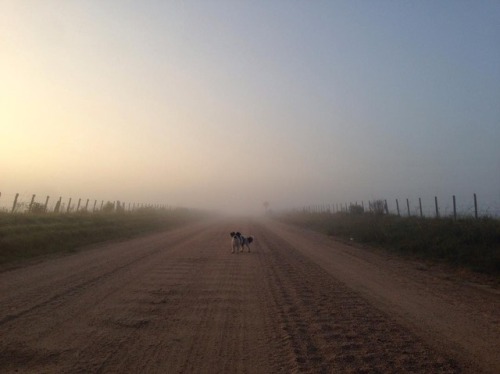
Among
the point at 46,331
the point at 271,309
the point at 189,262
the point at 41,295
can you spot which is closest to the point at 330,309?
the point at 271,309

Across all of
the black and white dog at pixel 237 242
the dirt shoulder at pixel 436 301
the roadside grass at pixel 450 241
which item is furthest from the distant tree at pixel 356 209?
the dirt shoulder at pixel 436 301

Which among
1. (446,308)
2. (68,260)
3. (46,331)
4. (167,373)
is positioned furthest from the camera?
(68,260)

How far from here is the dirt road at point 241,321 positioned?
4953mm

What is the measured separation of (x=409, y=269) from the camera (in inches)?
534

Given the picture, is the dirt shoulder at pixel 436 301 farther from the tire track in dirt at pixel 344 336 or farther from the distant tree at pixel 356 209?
the distant tree at pixel 356 209

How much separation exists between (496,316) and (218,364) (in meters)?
5.36

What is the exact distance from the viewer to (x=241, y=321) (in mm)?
6750

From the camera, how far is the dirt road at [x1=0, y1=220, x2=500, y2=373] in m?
4.95

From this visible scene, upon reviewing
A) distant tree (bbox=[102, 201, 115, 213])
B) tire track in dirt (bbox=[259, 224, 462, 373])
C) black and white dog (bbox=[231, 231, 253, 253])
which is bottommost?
tire track in dirt (bbox=[259, 224, 462, 373])

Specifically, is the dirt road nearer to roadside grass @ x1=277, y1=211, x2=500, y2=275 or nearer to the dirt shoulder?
the dirt shoulder

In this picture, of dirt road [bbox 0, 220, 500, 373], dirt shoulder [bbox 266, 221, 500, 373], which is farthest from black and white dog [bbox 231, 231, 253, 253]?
dirt road [bbox 0, 220, 500, 373]

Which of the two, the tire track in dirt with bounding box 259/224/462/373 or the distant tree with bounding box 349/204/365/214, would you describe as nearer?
the tire track in dirt with bounding box 259/224/462/373

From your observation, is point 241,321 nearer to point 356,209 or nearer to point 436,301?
point 436,301

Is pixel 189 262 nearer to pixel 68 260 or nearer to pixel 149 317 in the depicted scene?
pixel 68 260
